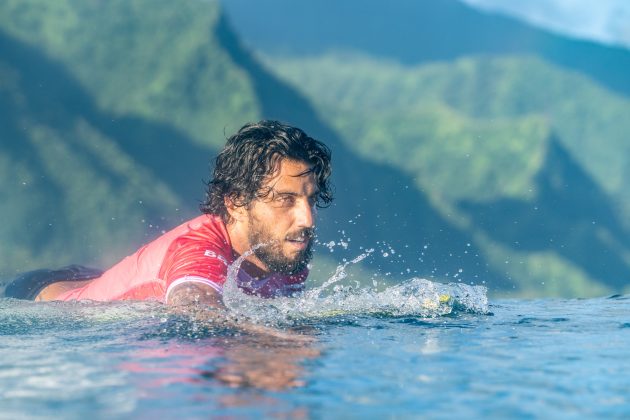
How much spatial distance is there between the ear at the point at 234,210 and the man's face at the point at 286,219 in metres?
0.06

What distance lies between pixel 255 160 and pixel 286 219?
1.28 feet

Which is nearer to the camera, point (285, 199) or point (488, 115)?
point (285, 199)

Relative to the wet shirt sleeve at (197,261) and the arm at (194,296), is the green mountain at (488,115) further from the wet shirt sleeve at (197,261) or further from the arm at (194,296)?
the arm at (194,296)

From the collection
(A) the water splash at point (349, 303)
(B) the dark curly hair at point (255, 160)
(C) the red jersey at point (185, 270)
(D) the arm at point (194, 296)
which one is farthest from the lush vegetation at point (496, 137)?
(D) the arm at point (194, 296)

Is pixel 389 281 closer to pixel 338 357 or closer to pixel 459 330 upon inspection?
pixel 459 330

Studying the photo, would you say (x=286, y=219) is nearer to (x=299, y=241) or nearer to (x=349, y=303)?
(x=299, y=241)

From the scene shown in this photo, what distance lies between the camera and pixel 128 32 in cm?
970

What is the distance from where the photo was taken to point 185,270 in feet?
11.1

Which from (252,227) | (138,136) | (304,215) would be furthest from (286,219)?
(138,136)

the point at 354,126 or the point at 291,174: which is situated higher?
the point at 354,126

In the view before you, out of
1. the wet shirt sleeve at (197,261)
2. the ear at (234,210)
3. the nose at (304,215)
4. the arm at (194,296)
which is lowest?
the arm at (194,296)

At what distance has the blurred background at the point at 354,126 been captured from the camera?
9.11 meters

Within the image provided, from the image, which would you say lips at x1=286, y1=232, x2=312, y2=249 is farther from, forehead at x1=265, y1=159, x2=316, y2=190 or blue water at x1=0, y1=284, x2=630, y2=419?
blue water at x1=0, y1=284, x2=630, y2=419

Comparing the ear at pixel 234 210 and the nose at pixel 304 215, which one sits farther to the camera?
the ear at pixel 234 210
